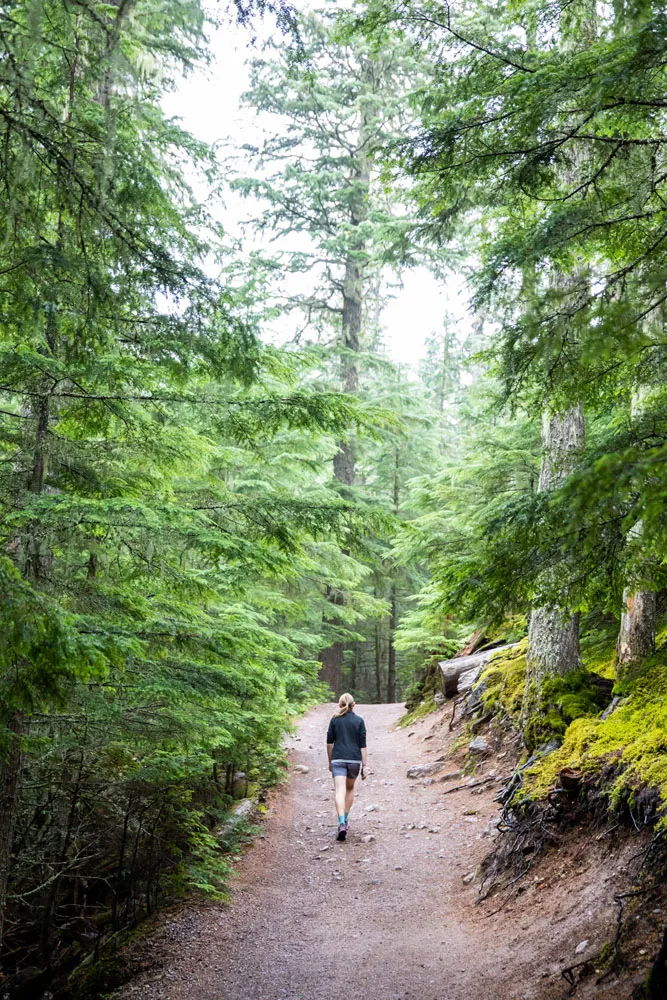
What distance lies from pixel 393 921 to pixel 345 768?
251cm

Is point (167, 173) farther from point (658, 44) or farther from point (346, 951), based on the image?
point (346, 951)

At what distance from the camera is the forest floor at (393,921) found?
447 cm

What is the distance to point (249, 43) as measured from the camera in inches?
153

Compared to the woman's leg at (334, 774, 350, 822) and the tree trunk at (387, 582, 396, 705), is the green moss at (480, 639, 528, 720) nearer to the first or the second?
the woman's leg at (334, 774, 350, 822)

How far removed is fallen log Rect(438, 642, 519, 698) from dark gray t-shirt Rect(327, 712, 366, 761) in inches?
165

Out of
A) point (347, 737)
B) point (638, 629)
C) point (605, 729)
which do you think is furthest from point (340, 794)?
point (638, 629)

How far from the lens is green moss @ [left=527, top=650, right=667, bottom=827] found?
4.80 metres

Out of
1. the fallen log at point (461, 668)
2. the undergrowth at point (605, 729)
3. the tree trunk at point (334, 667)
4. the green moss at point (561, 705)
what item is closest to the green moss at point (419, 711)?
the fallen log at point (461, 668)

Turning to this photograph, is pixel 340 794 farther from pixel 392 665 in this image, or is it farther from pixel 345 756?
pixel 392 665

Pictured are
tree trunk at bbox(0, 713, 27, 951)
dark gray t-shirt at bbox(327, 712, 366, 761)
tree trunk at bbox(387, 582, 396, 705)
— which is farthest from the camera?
tree trunk at bbox(387, 582, 396, 705)

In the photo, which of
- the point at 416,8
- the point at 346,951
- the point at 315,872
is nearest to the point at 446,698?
the point at 315,872

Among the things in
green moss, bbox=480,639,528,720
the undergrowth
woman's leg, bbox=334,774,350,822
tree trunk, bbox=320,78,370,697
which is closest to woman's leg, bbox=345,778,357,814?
woman's leg, bbox=334,774,350,822

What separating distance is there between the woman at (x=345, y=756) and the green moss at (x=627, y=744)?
290 centimetres

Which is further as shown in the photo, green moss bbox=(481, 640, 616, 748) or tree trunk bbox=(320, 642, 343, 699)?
tree trunk bbox=(320, 642, 343, 699)
